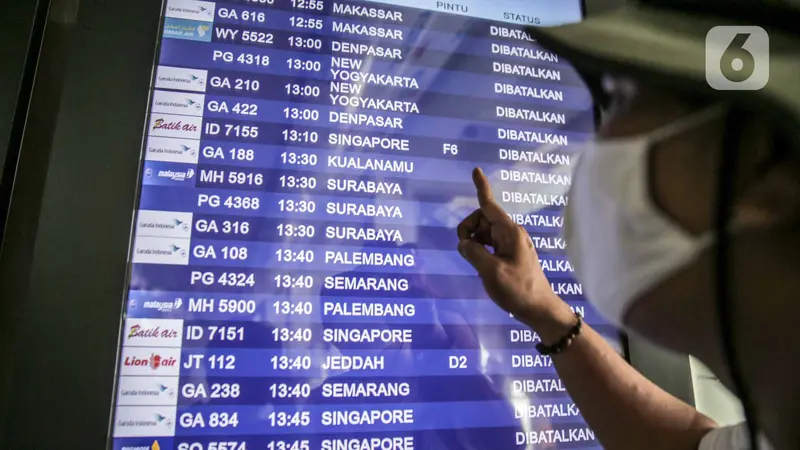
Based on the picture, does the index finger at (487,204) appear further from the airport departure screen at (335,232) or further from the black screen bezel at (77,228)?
the black screen bezel at (77,228)

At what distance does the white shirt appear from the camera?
0.69 m

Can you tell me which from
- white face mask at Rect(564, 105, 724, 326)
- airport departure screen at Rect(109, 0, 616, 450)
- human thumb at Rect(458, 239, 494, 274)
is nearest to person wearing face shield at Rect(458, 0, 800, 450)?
white face mask at Rect(564, 105, 724, 326)

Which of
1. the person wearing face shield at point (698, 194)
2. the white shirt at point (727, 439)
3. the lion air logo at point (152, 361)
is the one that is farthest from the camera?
the lion air logo at point (152, 361)

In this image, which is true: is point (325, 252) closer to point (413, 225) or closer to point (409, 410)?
point (413, 225)

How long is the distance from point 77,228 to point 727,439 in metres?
0.90

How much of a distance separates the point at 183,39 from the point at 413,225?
480mm

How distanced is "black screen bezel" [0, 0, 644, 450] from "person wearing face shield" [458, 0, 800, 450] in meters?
0.62

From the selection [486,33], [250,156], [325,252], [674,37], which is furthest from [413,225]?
[674,37]

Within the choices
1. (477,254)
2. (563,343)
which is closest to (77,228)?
(477,254)

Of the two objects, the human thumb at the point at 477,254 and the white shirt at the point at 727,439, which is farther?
the human thumb at the point at 477,254

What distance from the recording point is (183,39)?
94 cm

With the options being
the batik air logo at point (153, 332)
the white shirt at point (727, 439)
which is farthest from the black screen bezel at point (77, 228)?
the white shirt at point (727, 439)

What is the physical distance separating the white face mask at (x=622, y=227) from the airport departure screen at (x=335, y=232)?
1.00 feet

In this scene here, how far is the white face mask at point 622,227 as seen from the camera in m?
0.54
